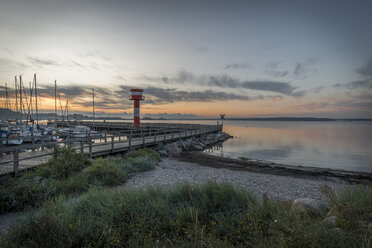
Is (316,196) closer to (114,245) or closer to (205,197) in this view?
(205,197)

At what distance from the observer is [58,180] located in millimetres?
7273

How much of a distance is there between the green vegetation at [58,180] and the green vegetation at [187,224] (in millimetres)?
2239

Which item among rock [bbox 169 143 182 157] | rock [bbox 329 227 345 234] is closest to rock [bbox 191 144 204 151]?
rock [bbox 169 143 182 157]

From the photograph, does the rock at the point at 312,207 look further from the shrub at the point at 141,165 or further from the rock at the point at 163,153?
the rock at the point at 163,153

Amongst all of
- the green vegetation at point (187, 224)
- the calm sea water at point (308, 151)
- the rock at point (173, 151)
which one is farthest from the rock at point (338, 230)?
the calm sea water at point (308, 151)

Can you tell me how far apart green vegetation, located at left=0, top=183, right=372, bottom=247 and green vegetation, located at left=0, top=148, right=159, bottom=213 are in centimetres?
224

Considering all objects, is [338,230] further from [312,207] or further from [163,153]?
[163,153]

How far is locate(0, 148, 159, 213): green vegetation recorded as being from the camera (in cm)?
583

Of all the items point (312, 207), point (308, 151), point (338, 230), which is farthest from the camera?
point (308, 151)

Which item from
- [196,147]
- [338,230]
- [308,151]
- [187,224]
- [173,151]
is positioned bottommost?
[308,151]

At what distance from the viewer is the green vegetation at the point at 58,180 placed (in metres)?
5.83

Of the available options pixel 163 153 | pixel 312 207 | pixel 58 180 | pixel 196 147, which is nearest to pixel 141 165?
pixel 58 180

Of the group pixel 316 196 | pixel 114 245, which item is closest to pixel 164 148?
pixel 316 196

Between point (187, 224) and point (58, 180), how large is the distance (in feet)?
20.1
